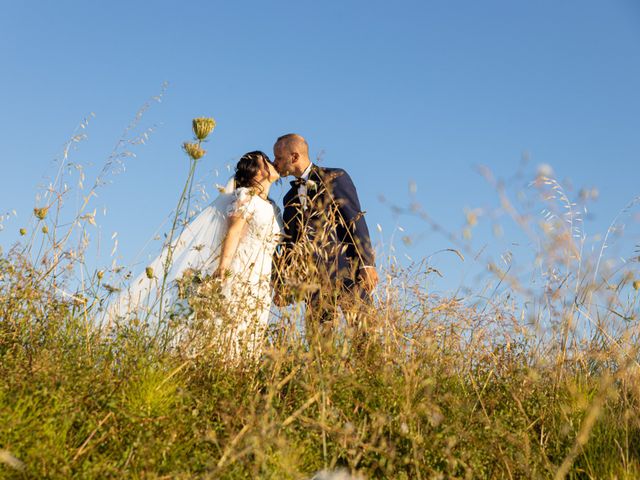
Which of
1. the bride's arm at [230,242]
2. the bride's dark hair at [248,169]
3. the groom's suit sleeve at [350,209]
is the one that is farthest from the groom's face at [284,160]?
the bride's arm at [230,242]

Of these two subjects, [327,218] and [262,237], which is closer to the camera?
[327,218]

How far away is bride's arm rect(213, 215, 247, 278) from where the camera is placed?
5.08 metres

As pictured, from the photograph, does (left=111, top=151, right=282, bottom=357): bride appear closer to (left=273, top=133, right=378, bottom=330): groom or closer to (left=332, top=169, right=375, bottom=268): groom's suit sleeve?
(left=273, top=133, right=378, bottom=330): groom

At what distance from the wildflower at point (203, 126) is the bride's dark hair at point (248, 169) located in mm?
2335

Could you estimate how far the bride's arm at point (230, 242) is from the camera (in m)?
5.08

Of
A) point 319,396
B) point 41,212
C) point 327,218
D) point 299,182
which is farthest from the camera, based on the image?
point 299,182

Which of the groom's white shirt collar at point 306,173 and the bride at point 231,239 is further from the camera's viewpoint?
the groom's white shirt collar at point 306,173

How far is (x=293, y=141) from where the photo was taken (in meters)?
6.12

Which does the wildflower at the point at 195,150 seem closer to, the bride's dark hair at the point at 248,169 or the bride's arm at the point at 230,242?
the bride's arm at the point at 230,242

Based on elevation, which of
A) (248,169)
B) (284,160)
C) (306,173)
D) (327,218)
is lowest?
(327,218)

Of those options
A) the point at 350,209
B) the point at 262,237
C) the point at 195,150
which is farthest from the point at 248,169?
the point at 195,150

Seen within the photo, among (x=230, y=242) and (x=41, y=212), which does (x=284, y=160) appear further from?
(x=41, y=212)

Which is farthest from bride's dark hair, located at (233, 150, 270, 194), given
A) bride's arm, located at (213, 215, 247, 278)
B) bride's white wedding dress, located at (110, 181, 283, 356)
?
bride's arm, located at (213, 215, 247, 278)

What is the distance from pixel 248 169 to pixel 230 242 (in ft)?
2.92
